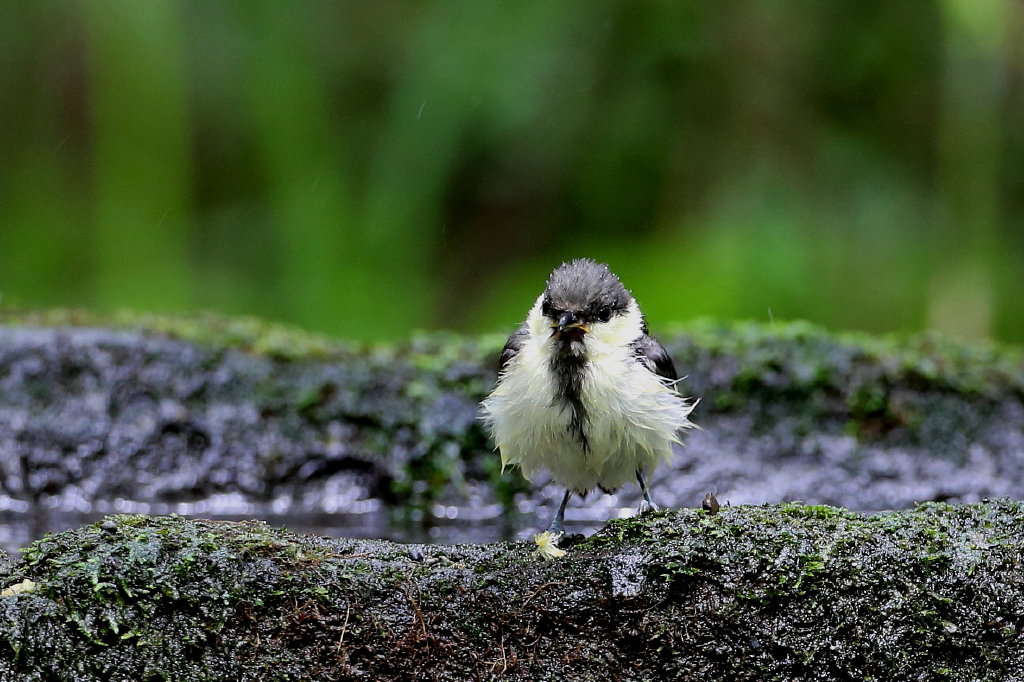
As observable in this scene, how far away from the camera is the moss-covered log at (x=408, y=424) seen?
418cm

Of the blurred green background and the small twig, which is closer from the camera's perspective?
the small twig

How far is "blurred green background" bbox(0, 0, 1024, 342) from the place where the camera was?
22.8 feet

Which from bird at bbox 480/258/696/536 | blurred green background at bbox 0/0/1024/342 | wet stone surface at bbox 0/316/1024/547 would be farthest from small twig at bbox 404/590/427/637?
blurred green background at bbox 0/0/1024/342

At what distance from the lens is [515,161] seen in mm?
7887

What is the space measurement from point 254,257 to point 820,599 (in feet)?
19.7

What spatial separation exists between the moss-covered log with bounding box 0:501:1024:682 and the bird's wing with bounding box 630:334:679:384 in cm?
73

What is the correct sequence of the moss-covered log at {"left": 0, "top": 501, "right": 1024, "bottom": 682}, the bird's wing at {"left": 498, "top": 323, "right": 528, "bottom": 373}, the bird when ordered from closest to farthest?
the moss-covered log at {"left": 0, "top": 501, "right": 1024, "bottom": 682}
the bird
the bird's wing at {"left": 498, "top": 323, "right": 528, "bottom": 373}

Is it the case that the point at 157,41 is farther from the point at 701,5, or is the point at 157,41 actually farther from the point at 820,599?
the point at 820,599

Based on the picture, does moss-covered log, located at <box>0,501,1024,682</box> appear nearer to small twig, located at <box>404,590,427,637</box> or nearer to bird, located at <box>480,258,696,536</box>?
small twig, located at <box>404,590,427,637</box>

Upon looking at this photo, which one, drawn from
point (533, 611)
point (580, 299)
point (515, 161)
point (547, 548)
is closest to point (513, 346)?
point (580, 299)

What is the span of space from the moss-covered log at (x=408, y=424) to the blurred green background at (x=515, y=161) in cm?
227

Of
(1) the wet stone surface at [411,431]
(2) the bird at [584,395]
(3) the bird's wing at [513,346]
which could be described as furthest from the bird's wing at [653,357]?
(1) the wet stone surface at [411,431]

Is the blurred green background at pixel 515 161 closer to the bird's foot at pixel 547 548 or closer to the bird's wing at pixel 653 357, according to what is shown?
the bird's wing at pixel 653 357

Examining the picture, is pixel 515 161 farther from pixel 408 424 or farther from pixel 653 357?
pixel 653 357
